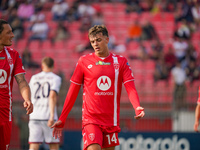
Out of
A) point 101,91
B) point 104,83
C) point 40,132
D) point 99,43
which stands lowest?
point 40,132

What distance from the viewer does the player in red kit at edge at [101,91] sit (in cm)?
575

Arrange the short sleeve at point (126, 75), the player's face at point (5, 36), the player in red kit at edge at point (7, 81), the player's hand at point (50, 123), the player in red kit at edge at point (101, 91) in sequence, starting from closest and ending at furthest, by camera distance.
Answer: the player in red kit at edge at point (7, 81) < the player's face at point (5, 36) < the player in red kit at edge at point (101, 91) < the short sleeve at point (126, 75) < the player's hand at point (50, 123)

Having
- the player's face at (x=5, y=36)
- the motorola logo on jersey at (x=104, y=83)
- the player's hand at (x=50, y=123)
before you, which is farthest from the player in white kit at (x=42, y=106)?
the player's face at (x=5, y=36)

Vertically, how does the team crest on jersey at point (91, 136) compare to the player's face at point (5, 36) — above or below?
below

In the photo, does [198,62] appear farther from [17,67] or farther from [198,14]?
[17,67]

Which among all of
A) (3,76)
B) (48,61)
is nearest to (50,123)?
(48,61)

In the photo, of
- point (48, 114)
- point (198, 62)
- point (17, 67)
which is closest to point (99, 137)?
point (17, 67)

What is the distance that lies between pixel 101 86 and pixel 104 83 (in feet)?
0.21

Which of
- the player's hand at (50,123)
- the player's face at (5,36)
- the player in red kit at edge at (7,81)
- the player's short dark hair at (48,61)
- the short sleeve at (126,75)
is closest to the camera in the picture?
the player in red kit at edge at (7,81)

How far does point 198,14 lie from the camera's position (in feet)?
58.2

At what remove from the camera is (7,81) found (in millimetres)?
5410

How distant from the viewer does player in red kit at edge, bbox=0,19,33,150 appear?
17.3 feet

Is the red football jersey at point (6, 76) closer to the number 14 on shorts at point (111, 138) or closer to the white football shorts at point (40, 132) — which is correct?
the number 14 on shorts at point (111, 138)

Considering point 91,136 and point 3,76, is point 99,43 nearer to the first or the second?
point 91,136
